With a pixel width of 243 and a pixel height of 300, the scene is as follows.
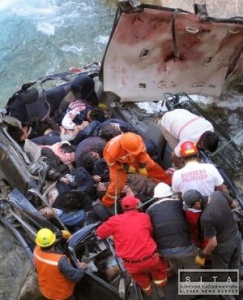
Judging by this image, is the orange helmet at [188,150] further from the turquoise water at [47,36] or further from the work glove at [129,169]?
the turquoise water at [47,36]

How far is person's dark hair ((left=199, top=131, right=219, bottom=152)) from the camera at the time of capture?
19.9 feet

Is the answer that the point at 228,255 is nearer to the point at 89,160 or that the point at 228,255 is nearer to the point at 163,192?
the point at 163,192

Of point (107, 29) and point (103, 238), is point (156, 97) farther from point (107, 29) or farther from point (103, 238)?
point (107, 29)

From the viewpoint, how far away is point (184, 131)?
6266 mm

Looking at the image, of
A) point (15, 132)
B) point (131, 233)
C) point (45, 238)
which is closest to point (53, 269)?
point (45, 238)

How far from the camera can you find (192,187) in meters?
5.18

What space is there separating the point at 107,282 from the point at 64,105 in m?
3.45

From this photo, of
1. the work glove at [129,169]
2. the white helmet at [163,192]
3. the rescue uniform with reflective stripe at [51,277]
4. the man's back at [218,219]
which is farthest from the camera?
the work glove at [129,169]

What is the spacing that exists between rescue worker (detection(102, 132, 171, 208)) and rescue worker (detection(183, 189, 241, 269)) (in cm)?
116

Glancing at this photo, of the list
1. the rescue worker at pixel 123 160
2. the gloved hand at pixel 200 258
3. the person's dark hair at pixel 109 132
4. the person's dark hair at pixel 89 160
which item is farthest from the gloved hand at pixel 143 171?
the gloved hand at pixel 200 258

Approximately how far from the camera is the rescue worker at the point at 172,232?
5.06m

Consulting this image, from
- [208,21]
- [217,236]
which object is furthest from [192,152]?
[208,21]

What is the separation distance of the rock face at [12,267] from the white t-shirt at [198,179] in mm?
2156

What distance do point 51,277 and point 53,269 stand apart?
117 mm
